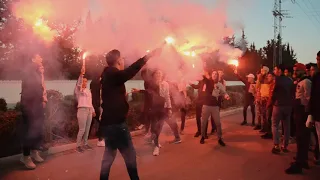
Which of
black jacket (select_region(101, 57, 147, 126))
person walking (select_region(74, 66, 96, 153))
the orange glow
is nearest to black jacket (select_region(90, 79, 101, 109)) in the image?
person walking (select_region(74, 66, 96, 153))

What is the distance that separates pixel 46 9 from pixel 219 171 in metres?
5.25

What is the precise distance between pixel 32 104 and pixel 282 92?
536 cm

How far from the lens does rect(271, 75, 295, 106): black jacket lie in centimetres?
699

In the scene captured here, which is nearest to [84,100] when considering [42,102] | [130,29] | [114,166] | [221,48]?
[42,102]

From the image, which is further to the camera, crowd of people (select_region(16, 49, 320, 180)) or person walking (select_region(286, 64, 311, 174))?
person walking (select_region(286, 64, 311, 174))

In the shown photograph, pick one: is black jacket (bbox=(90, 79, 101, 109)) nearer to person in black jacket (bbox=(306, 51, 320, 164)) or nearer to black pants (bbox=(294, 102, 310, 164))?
black pants (bbox=(294, 102, 310, 164))

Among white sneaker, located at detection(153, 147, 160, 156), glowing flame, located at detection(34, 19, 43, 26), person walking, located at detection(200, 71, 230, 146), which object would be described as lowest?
white sneaker, located at detection(153, 147, 160, 156)

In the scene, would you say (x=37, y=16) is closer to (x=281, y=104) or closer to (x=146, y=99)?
(x=146, y=99)

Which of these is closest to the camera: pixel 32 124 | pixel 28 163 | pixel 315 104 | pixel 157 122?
pixel 315 104

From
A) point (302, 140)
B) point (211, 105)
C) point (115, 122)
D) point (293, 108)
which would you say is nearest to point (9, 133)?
point (115, 122)

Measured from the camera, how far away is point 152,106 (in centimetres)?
733

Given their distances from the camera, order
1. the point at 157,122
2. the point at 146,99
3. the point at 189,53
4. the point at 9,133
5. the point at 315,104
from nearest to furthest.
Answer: the point at 315,104 → the point at 9,133 → the point at 157,122 → the point at 146,99 → the point at 189,53

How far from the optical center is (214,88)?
8062 millimetres

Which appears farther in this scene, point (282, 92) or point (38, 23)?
point (38, 23)
